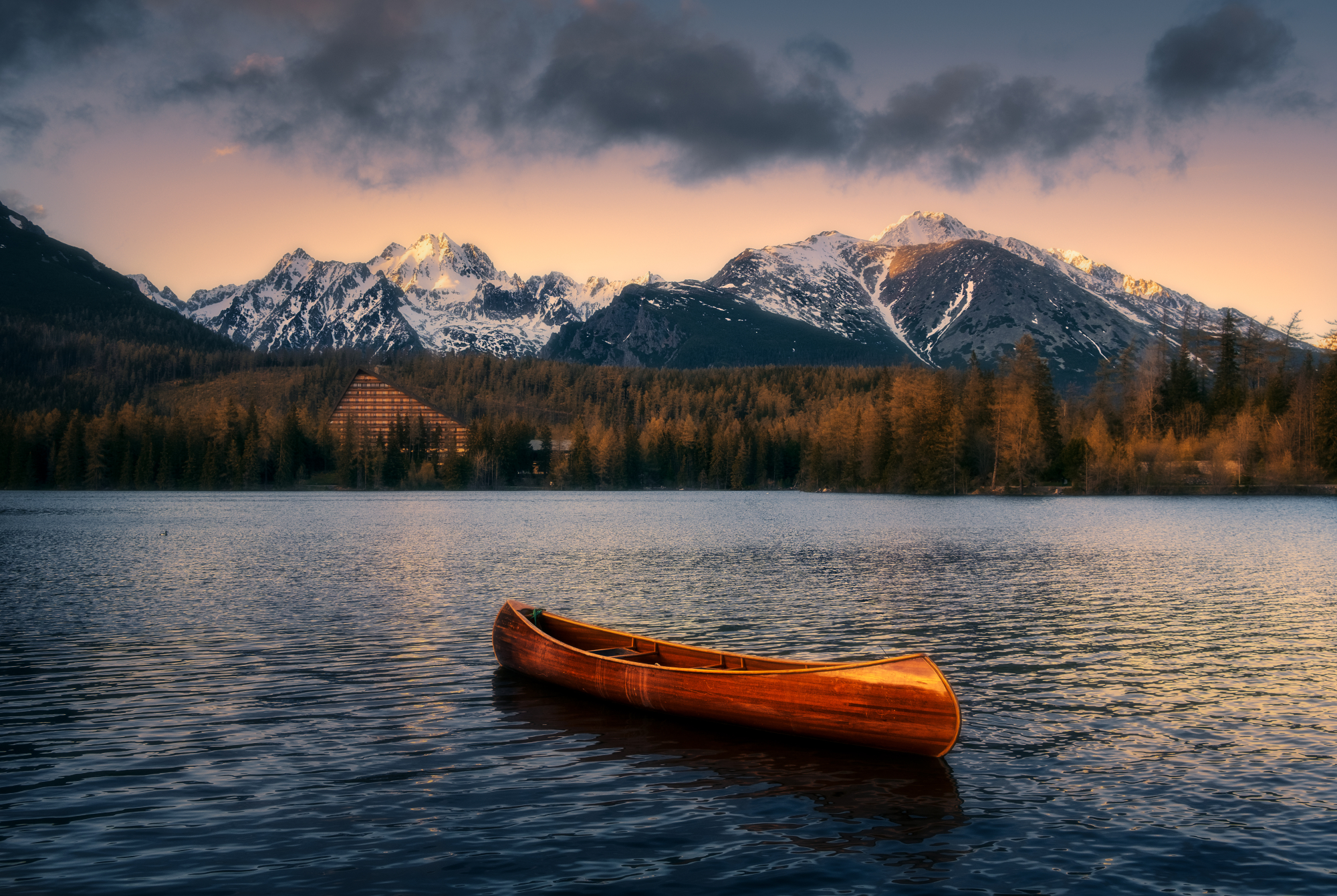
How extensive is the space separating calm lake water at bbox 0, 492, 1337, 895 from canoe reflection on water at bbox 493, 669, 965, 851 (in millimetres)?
94

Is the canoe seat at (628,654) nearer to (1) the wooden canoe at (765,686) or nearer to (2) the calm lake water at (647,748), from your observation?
(1) the wooden canoe at (765,686)

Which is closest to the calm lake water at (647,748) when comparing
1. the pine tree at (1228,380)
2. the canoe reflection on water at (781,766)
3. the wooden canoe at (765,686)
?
the canoe reflection on water at (781,766)

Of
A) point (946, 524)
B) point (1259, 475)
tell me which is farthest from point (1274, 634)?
point (1259, 475)

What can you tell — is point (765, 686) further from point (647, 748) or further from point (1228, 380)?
point (1228, 380)

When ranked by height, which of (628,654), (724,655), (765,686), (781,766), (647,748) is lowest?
(647,748)

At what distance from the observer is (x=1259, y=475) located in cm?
15150

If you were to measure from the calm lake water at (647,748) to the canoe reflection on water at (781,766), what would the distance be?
0.09m

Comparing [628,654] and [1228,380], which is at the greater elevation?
[1228,380]

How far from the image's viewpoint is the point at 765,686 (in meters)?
20.3

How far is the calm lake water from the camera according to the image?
551 inches

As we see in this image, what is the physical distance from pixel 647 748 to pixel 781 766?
10.3ft

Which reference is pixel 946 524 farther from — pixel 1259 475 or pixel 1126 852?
pixel 1259 475

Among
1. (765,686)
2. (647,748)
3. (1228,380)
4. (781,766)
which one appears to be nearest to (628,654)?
(647,748)

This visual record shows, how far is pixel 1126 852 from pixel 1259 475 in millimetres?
163406
